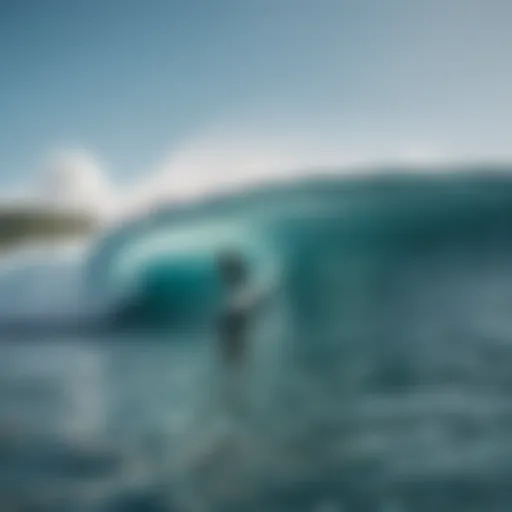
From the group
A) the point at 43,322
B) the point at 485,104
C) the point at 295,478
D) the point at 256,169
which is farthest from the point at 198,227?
the point at 485,104

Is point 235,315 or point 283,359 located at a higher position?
point 235,315

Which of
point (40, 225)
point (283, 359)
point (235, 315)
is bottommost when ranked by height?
point (283, 359)

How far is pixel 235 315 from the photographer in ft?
5.06

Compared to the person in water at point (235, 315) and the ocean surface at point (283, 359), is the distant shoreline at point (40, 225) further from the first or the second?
the person in water at point (235, 315)

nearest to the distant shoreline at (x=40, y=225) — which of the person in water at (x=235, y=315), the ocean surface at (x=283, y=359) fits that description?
the ocean surface at (x=283, y=359)

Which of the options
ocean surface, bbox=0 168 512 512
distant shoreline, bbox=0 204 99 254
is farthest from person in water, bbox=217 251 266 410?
distant shoreline, bbox=0 204 99 254

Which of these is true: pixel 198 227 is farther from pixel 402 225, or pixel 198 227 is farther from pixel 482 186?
pixel 482 186

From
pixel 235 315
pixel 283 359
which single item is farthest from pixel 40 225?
pixel 283 359

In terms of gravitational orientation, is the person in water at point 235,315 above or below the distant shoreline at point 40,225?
below

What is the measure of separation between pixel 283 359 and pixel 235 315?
0.14m

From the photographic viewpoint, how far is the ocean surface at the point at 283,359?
144 centimetres

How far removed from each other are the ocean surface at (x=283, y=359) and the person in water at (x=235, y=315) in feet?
0.06

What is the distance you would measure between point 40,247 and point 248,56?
623 millimetres

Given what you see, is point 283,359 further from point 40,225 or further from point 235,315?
point 40,225
